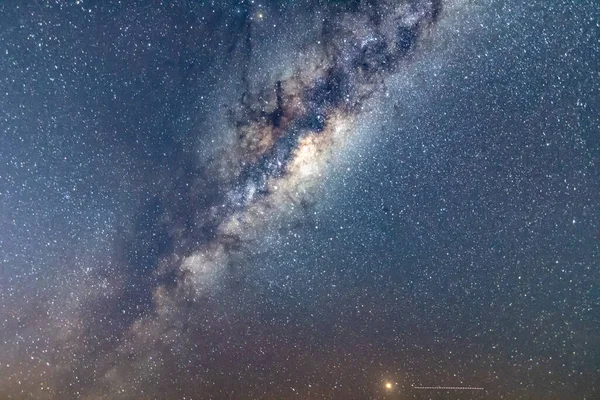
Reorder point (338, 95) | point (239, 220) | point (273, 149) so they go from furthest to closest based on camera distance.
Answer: point (239, 220), point (273, 149), point (338, 95)

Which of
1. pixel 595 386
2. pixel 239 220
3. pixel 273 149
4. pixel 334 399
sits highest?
pixel 273 149

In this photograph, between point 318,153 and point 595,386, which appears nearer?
point 318,153

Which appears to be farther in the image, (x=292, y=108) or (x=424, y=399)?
(x=424, y=399)

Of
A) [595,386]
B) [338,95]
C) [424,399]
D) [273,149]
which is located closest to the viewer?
[338,95]

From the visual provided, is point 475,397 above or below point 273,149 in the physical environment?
below

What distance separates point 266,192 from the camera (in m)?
4.63

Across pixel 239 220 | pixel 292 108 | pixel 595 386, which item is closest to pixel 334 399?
pixel 239 220

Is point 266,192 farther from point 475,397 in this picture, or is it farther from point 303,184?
point 475,397

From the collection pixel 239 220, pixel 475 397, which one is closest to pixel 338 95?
pixel 239 220

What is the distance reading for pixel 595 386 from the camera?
18.6ft

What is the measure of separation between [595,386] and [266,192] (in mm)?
6609

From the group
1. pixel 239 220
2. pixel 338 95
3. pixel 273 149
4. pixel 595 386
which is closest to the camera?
pixel 338 95

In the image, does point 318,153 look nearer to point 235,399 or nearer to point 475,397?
point 235,399

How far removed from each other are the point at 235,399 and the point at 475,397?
4.44m
